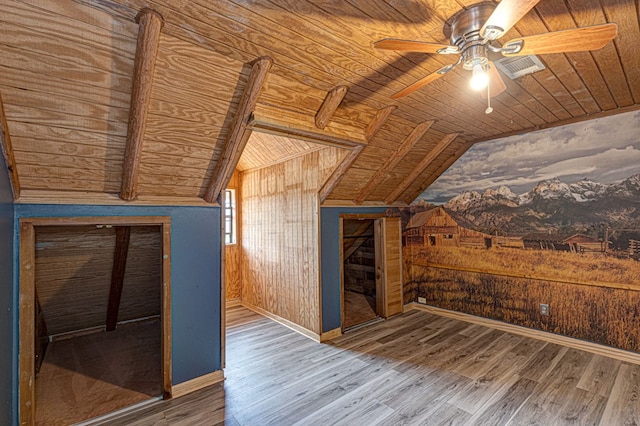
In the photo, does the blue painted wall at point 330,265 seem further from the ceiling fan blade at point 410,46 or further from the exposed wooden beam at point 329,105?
the ceiling fan blade at point 410,46

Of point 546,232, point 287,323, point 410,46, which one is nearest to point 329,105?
point 410,46

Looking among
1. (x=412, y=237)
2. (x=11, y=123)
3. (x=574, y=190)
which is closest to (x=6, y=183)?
(x=11, y=123)

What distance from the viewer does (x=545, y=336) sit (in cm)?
362

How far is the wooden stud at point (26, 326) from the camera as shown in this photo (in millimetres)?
1989

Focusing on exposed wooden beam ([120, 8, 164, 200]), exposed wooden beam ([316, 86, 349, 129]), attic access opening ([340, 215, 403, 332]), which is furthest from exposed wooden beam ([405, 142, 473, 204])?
exposed wooden beam ([120, 8, 164, 200])

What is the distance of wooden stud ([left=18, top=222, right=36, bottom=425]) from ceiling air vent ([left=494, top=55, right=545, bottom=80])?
3620mm

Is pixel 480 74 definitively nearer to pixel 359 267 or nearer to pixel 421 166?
pixel 421 166

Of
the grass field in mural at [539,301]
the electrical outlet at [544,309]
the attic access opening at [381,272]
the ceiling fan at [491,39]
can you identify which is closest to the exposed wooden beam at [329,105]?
the ceiling fan at [491,39]

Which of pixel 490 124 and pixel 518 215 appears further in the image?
pixel 518 215

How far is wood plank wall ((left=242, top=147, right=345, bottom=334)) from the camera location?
12.2ft

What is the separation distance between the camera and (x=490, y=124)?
11.5 feet

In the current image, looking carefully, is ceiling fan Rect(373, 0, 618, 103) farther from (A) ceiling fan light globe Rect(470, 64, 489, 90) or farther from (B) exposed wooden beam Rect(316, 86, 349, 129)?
(B) exposed wooden beam Rect(316, 86, 349, 129)

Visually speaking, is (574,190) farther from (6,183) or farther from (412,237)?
(6,183)

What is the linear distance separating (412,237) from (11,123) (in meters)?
4.87
